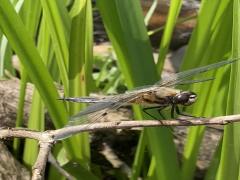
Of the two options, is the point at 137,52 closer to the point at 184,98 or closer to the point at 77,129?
the point at 184,98

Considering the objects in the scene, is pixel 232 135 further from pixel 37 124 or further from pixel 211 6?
pixel 37 124

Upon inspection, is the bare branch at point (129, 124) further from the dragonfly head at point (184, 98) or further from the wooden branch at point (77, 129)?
the dragonfly head at point (184, 98)

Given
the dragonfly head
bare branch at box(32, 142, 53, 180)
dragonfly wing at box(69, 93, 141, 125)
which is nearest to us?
bare branch at box(32, 142, 53, 180)

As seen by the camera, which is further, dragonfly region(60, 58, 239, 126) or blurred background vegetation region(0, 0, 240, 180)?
blurred background vegetation region(0, 0, 240, 180)

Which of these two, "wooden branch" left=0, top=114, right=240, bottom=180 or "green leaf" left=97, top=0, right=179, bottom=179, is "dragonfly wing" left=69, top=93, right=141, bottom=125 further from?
"green leaf" left=97, top=0, right=179, bottom=179

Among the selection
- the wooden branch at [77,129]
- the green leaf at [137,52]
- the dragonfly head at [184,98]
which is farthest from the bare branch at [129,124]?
the green leaf at [137,52]

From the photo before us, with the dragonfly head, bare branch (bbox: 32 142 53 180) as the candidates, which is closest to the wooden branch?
bare branch (bbox: 32 142 53 180)

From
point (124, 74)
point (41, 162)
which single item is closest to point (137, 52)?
point (124, 74)

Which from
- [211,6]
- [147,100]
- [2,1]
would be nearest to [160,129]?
[147,100]
